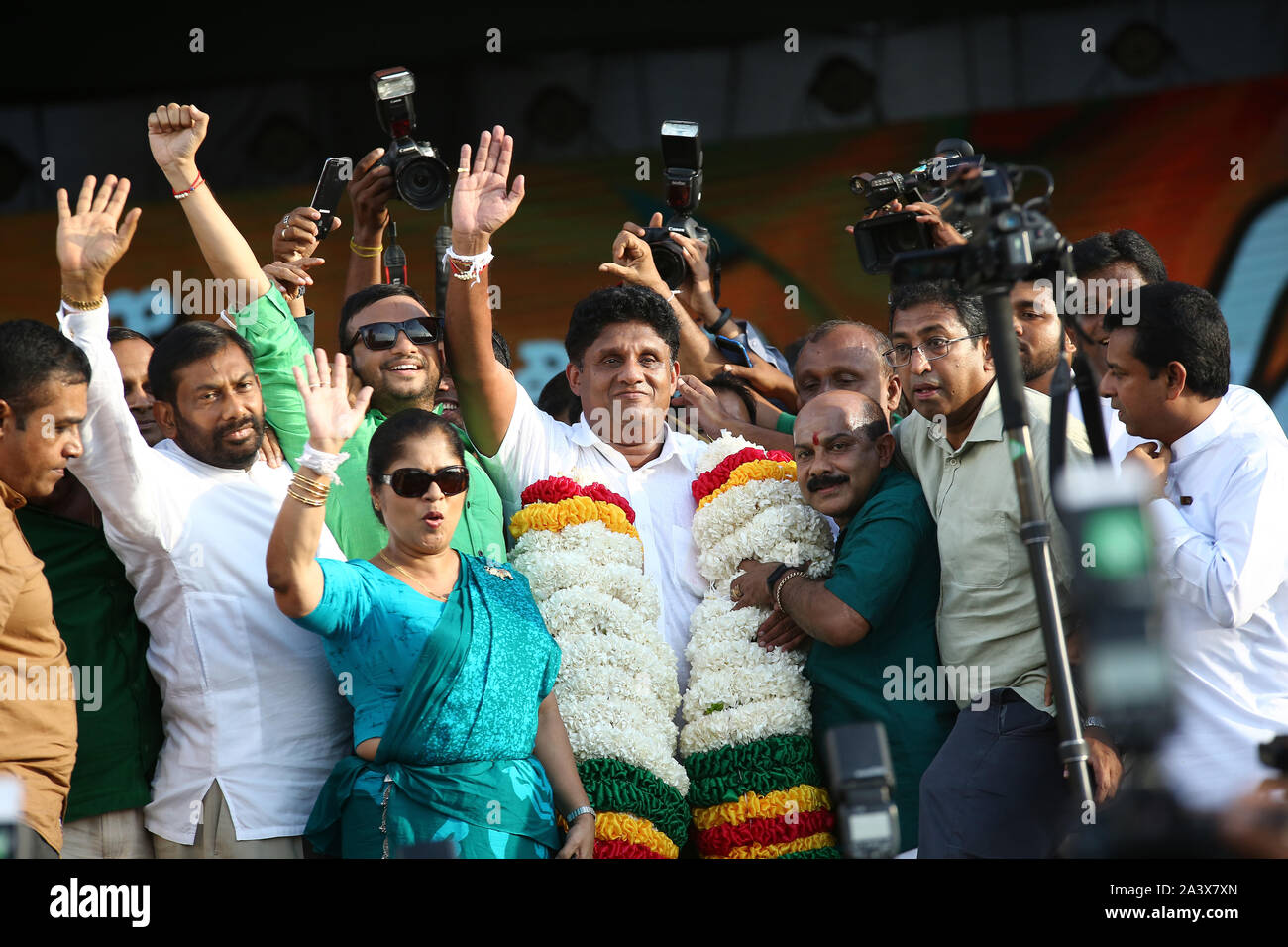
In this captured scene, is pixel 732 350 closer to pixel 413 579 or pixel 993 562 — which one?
pixel 993 562

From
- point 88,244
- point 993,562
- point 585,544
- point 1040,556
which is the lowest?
point 1040,556

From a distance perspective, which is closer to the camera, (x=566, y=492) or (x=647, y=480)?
(x=566, y=492)

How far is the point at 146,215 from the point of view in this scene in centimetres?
761

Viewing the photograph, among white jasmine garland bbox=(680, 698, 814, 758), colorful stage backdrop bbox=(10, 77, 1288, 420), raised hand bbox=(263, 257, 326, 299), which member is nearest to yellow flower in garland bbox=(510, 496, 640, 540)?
white jasmine garland bbox=(680, 698, 814, 758)

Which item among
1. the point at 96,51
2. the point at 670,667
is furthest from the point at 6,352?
the point at 96,51

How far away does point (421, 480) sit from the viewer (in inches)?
139

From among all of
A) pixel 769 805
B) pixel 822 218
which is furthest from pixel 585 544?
pixel 822 218

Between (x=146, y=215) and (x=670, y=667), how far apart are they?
4.97 m

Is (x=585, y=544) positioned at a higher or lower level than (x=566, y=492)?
lower

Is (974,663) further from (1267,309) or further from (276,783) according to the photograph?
(1267,309)

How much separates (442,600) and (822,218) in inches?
179

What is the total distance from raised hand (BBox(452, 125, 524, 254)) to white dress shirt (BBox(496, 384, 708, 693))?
1.58ft
